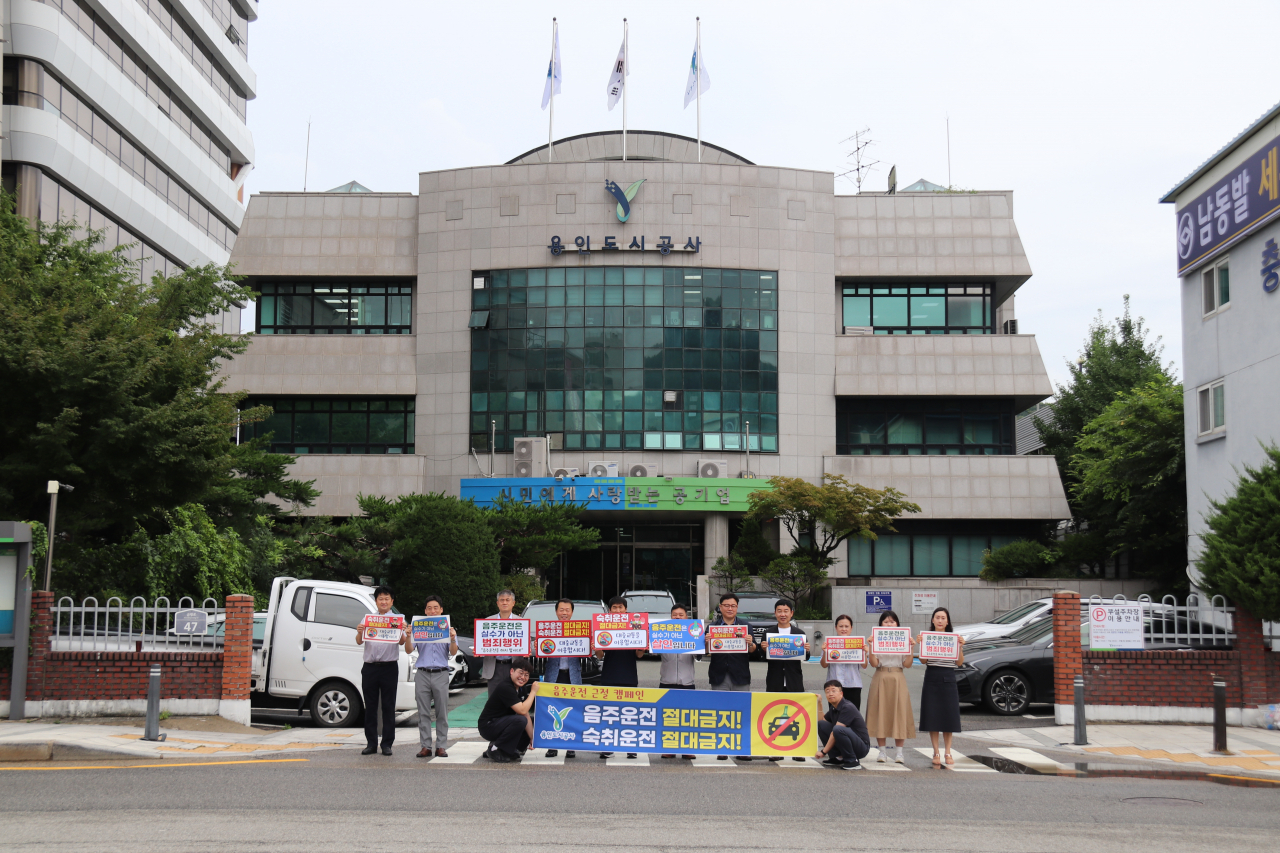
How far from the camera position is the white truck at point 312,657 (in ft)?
49.1

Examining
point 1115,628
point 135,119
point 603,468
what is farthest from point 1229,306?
point 135,119

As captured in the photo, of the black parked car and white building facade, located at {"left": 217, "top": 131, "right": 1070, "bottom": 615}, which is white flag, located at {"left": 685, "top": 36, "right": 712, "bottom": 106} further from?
the black parked car

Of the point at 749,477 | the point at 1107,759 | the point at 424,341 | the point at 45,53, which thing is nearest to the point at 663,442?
the point at 749,477

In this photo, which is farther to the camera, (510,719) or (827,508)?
(827,508)

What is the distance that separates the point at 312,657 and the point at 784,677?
6.54 m

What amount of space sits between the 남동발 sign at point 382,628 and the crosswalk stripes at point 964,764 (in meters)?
6.42

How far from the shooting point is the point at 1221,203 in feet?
84.2

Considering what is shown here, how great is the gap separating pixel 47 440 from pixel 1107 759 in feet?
52.1

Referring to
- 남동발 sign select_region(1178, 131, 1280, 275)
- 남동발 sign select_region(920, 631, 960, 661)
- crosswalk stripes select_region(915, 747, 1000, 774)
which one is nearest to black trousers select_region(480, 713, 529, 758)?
남동발 sign select_region(920, 631, 960, 661)

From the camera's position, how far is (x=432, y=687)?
12.4 meters

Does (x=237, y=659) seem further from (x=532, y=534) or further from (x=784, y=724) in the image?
(x=532, y=534)

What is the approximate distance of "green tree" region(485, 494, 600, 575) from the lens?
32656 millimetres

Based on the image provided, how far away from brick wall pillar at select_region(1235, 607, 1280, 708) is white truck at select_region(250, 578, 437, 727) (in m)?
11.3

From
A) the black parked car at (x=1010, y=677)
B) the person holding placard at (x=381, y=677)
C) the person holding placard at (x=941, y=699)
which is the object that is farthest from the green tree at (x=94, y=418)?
the black parked car at (x=1010, y=677)
